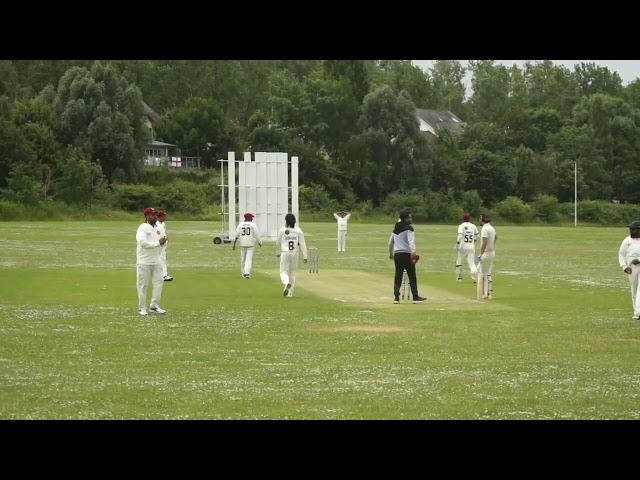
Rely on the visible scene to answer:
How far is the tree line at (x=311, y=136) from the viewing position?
10406 centimetres

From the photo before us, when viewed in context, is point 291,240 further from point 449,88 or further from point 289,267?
point 449,88

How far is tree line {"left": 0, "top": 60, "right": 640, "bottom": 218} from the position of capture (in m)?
104

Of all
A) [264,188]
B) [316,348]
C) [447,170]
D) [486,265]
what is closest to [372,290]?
[486,265]

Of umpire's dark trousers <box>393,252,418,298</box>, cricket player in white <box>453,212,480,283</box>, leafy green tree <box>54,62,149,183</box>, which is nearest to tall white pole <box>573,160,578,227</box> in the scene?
leafy green tree <box>54,62,149,183</box>

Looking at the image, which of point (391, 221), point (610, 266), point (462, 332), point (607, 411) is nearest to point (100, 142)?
point (391, 221)

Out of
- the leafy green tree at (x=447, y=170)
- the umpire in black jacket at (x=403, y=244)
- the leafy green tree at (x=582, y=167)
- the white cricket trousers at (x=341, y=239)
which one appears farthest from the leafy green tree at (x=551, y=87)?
the umpire in black jacket at (x=403, y=244)

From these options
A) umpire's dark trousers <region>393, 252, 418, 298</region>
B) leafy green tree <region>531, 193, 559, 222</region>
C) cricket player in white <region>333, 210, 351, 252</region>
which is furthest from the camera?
leafy green tree <region>531, 193, 559, 222</region>

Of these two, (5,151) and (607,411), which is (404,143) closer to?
(5,151)

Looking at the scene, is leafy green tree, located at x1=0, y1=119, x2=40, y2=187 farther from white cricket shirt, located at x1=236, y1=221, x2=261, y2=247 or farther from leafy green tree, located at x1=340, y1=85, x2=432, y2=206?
white cricket shirt, located at x1=236, y1=221, x2=261, y2=247

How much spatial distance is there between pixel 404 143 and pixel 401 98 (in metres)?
4.54

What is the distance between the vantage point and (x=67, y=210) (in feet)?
307

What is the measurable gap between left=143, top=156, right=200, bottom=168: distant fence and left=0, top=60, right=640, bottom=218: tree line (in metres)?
0.82

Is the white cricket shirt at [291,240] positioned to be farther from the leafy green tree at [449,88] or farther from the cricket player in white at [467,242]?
the leafy green tree at [449,88]

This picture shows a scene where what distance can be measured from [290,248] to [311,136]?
93.5m
